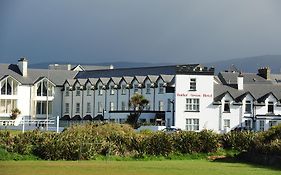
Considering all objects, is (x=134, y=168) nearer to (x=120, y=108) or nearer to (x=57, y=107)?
(x=120, y=108)

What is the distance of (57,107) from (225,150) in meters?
50.3

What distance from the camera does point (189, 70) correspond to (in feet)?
256

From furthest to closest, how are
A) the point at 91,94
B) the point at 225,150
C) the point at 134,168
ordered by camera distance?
the point at 91,94 < the point at 225,150 < the point at 134,168

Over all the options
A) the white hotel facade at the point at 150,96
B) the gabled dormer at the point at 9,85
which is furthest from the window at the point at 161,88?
the gabled dormer at the point at 9,85

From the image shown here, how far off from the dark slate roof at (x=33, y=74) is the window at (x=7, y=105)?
9.27 feet

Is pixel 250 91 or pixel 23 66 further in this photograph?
pixel 23 66

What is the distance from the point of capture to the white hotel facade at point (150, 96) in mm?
78125

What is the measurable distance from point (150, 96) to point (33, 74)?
67.4ft

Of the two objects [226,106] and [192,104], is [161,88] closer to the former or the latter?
[192,104]

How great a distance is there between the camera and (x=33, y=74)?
96.3 metres

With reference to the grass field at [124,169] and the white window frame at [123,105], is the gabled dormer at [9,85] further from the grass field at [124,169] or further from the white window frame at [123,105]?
the grass field at [124,169]

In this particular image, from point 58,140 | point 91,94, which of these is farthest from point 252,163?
point 91,94

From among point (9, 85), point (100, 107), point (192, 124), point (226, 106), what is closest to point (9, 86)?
point (9, 85)

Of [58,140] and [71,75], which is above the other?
[71,75]
